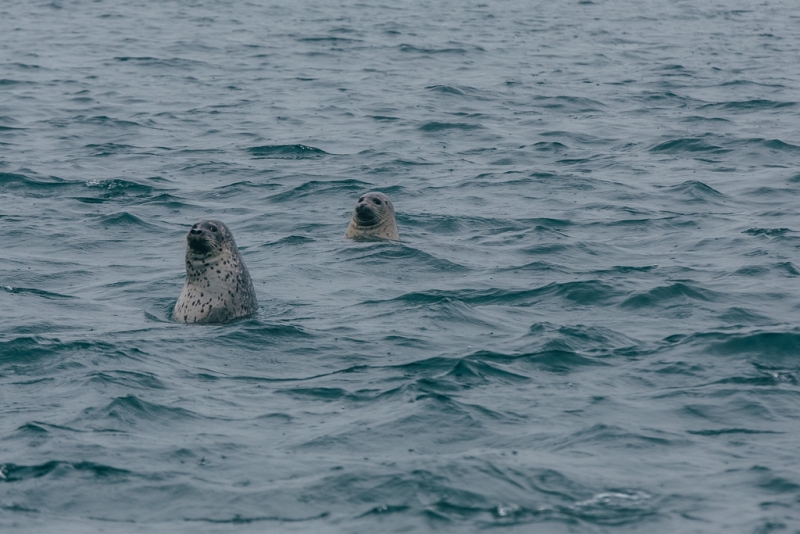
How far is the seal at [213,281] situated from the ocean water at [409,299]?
27cm

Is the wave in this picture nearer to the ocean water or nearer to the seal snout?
the ocean water

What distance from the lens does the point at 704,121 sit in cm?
2609

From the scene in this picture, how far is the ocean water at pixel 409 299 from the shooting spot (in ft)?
29.7

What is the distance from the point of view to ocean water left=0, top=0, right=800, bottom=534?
356 inches

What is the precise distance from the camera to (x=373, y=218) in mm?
17250

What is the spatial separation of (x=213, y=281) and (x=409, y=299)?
2.02 metres

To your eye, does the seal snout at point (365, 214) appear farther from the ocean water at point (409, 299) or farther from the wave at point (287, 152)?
the wave at point (287, 152)

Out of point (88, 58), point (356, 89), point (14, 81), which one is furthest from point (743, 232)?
point (88, 58)

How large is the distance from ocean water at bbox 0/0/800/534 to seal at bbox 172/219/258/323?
0.89 ft

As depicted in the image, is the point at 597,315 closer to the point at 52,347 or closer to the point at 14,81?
the point at 52,347

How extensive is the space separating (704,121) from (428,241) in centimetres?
1061

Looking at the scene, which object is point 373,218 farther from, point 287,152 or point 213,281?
point 287,152

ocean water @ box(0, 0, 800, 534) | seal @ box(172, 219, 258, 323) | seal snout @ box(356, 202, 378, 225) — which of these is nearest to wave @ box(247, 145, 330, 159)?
ocean water @ box(0, 0, 800, 534)

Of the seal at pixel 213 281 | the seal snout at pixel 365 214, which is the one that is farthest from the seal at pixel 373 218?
the seal at pixel 213 281
